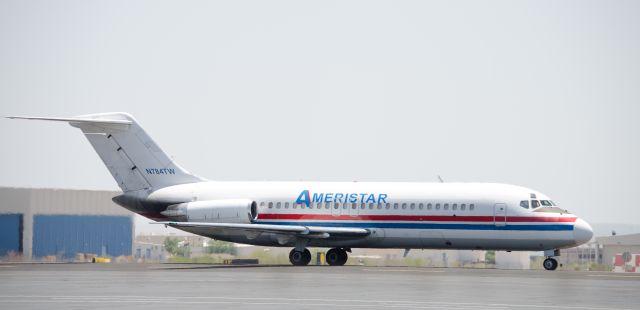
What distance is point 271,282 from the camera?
33844 mm

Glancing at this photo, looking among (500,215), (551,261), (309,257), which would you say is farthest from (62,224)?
(551,261)

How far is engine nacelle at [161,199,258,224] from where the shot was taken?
165 ft

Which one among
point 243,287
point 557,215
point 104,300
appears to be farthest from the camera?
point 557,215

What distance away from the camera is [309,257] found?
50.8 meters

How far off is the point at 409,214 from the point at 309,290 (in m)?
18.9

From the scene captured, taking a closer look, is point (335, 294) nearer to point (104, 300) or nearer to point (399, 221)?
point (104, 300)

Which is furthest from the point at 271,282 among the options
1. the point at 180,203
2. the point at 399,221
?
the point at 180,203

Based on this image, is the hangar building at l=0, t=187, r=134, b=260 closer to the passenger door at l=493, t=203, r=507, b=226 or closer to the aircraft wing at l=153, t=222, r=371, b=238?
the aircraft wing at l=153, t=222, r=371, b=238

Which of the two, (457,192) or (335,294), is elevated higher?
(457,192)

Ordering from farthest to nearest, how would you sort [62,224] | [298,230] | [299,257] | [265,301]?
[62,224] < [299,257] < [298,230] < [265,301]

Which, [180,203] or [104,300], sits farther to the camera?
→ [180,203]

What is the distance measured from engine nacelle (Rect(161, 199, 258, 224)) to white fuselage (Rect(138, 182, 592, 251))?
58 cm

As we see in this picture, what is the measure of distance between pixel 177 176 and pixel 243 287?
74.8 feet

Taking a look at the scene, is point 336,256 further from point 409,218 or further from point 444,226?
point 444,226
